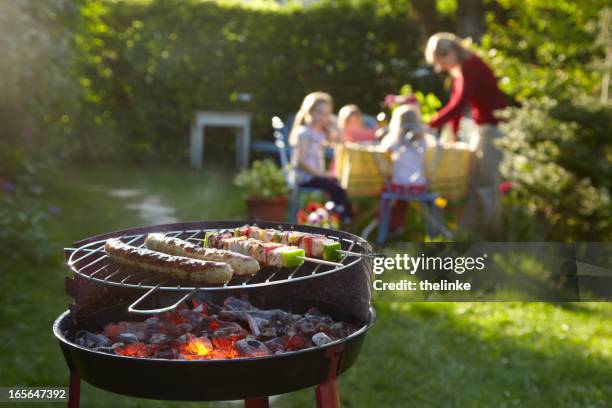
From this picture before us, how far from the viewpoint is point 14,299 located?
502 centimetres

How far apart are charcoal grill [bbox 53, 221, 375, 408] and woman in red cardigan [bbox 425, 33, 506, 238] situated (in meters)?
3.94

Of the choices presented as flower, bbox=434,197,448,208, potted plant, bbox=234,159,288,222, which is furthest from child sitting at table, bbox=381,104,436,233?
potted plant, bbox=234,159,288,222

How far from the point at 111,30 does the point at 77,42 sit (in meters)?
2.70

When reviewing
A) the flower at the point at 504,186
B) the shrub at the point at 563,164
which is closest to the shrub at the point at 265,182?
the flower at the point at 504,186

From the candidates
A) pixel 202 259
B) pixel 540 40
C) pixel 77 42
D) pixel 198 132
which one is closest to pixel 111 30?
pixel 198 132

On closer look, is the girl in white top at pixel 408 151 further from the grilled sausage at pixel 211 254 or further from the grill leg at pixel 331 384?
the grill leg at pixel 331 384

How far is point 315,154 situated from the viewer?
646cm

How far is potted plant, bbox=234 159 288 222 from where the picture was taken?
7109 mm

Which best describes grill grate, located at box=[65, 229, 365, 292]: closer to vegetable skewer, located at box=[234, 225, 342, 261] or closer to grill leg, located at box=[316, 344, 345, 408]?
vegetable skewer, located at box=[234, 225, 342, 261]

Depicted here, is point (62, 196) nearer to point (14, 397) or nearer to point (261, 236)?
point (14, 397)

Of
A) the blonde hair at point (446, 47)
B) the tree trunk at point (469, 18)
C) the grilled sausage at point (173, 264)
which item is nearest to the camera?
the grilled sausage at point (173, 264)

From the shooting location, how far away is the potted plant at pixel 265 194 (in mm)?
7109

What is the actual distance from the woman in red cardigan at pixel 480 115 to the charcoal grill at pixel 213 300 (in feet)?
12.9

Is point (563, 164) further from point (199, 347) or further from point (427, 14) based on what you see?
point (427, 14)
